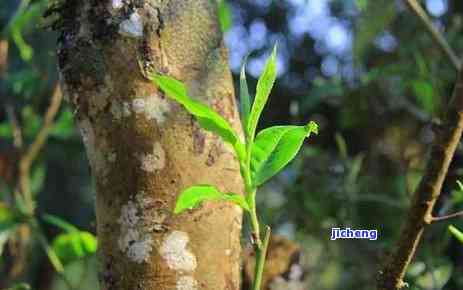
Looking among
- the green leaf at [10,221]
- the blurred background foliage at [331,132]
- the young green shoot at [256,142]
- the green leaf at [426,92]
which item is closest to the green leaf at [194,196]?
the young green shoot at [256,142]

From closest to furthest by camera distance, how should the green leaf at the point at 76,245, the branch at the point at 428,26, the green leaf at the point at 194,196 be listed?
1. the green leaf at the point at 194,196
2. the branch at the point at 428,26
3. the green leaf at the point at 76,245

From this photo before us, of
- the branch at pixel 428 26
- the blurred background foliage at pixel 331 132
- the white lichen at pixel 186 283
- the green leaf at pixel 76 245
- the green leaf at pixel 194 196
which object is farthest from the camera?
the blurred background foliage at pixel 331 132

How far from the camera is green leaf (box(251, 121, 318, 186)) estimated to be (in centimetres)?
65

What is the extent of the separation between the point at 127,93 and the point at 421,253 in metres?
1.10

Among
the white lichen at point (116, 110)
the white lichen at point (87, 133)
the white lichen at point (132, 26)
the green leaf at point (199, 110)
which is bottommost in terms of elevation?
the white lichen at point (87, 133)

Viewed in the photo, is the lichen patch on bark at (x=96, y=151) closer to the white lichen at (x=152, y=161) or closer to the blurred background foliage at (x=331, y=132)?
the white lichen at (x=152, y=161)

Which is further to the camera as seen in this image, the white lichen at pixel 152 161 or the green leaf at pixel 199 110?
the white lichen at pixel 152 161

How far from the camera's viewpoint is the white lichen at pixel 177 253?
0.73 meters

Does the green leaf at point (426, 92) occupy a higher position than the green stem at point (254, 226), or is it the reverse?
the green stem at point (254, 226)

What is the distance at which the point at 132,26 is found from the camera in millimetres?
768

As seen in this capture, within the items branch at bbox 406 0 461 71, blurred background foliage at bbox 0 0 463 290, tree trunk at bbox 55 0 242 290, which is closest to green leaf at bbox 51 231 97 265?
blurred background foliage at bbox 0 0 463 290

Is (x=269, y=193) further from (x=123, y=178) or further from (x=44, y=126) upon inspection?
(x=123, y=178)

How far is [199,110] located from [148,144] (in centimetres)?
12

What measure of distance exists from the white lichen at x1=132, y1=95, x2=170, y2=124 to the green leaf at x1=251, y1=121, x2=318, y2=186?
11 centimetres
